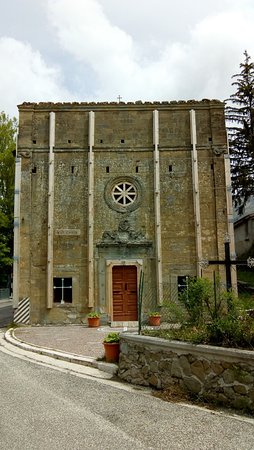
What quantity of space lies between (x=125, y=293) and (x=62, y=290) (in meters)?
2.82

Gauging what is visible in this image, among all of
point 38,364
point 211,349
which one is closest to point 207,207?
point 38,364

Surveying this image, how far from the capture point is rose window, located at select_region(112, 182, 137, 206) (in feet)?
59.6

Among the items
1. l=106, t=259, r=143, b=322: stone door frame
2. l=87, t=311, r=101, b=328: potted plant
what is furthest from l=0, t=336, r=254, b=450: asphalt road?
l=106, t=259, r=143, b=322: stone door frame

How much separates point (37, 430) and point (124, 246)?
Result: 41.9 ft

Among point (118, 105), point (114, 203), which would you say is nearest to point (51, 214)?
point (114, 203)

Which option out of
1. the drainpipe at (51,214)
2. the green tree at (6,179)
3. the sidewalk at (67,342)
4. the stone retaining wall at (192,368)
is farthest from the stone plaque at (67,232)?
the green tree at (6,179)

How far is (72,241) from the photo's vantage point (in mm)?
17641

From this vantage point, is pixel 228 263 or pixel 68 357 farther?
pixel 68 357

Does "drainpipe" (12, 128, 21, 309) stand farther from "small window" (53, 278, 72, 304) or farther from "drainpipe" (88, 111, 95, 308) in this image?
"drainpipe" (88, 111, 95, 308)

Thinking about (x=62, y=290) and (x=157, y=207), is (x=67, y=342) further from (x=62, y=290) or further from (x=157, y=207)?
(x=157, y=207)

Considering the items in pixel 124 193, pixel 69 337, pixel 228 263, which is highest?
pixel 124 193

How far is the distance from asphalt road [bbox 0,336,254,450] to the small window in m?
9.91

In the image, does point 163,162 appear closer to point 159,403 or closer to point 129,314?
point 129,314

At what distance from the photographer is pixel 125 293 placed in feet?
57.7
